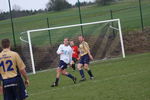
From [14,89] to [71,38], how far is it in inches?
792

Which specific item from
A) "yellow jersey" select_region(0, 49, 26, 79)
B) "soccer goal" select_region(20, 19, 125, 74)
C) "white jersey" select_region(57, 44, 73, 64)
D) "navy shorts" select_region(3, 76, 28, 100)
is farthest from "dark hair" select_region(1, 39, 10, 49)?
"soccer goal" select_region(20, 19, 125, 74)

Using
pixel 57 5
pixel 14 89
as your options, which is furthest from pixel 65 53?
pixel 57 5

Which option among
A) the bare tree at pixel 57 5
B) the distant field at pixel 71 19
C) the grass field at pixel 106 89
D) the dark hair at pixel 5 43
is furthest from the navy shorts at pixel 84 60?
the bare tree at pixel 57 5

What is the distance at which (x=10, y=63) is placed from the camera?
10766 millimetres

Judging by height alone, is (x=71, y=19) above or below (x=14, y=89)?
above

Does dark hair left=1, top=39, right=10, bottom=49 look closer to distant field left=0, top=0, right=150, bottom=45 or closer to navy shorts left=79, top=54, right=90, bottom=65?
navy shorts left=79, top=54, right=90, bottom=65

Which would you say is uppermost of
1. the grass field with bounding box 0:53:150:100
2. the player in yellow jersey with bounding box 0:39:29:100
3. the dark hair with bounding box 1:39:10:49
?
the dark hair with bounding box 1:39:10:49

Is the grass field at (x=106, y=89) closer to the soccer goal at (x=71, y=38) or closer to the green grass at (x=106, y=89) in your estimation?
the green grass at (x=106, y=89)

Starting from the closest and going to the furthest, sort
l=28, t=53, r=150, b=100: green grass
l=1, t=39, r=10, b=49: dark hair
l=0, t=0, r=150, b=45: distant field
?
l=1, t=39, r=10, b=49: dark hair
l=28, t=53, r=150, b=100: green grass
l=0, t=0, r=150, b=45: distant field

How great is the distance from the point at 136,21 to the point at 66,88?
2473 cm

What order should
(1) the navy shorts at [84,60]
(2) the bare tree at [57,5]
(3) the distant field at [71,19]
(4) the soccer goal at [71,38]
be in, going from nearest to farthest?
1. (1) the navy shorts at [84,60]
2. (4) the soccer goal at [71,38]
3. (3) the distant field at [71,19]
4. (2) the bare tree at [57,5]

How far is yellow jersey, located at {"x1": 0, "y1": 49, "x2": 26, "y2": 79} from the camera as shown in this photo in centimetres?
1076

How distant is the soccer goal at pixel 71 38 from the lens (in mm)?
26328

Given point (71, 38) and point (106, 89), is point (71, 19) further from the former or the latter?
point (106, 89)
